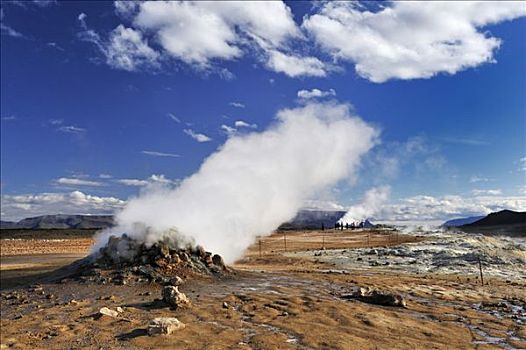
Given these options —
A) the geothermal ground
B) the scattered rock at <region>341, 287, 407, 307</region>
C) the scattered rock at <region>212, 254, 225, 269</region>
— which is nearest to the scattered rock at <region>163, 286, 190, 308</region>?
the geothermal ground

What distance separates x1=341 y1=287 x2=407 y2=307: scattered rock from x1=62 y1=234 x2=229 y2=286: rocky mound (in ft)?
18.9

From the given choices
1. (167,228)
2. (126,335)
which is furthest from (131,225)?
(126,335)

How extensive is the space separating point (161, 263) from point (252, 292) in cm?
412

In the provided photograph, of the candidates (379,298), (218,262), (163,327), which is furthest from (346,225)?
(163,327)

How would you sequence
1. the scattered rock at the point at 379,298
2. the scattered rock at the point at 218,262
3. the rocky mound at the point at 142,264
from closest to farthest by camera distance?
the scattered rock at the point at 379,298 < the rocky mound at the point at 142,264 < the scattered rock at the point at 218,262

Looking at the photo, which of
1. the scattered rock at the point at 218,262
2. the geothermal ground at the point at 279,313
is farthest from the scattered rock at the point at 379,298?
the scattered rock at the point at 218,262

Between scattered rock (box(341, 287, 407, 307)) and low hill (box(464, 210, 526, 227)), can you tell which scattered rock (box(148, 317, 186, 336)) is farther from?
low hill (box(464, 210, 526, 227))

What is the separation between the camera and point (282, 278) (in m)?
17.7

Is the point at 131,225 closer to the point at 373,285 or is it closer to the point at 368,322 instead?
the point at 373,285

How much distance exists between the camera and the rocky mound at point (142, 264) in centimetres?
1619

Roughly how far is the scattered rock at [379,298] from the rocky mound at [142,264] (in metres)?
5.77

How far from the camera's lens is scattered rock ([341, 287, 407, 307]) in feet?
43.3

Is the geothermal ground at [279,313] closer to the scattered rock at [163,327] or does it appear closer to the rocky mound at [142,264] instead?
the scattered rock at [163,327]

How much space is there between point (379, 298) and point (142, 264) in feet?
27.5
